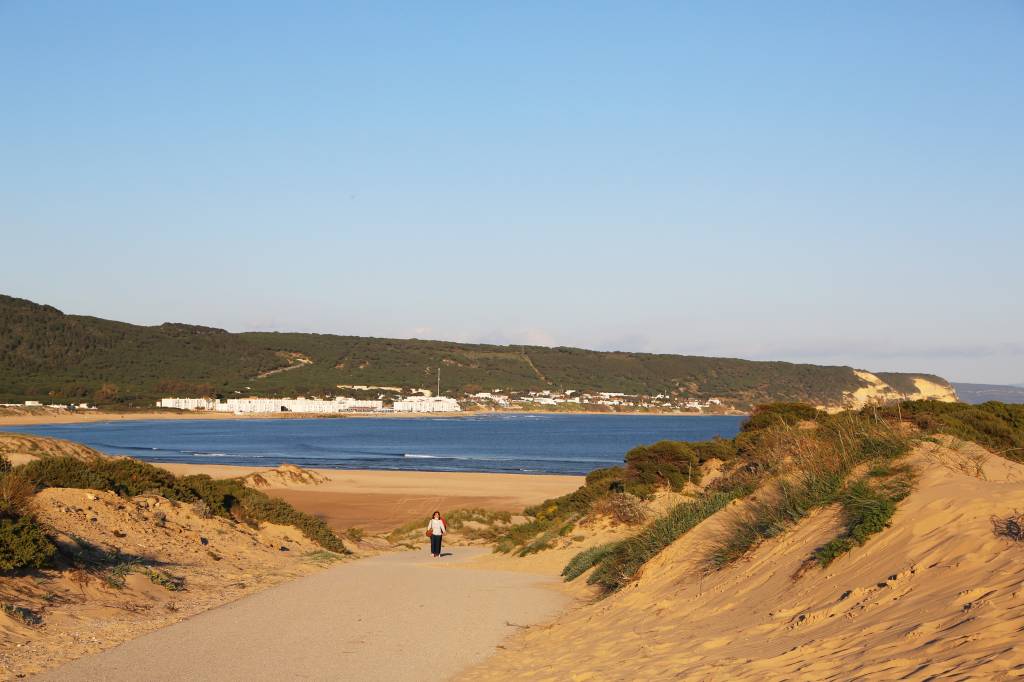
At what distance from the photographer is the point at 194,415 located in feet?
471

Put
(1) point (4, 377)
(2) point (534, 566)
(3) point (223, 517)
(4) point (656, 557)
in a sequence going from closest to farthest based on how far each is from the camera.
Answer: (4) point (656, 557) → (2) point (534, 566) → (3) point (223, 517) → (1) point (4, 377)

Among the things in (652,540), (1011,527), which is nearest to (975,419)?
(652,540)

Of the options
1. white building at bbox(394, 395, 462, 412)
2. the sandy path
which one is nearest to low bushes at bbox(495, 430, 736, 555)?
the sandy path

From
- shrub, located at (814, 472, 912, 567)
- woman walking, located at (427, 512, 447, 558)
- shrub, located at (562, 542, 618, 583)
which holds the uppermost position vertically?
shrub, located at (814, 472, 912, 567)

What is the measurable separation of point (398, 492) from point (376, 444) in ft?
153

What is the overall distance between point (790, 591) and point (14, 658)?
6980 millimetres

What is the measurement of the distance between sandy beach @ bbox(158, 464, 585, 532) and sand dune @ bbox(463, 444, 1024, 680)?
73.7 ft

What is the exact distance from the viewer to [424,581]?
15.8 meters

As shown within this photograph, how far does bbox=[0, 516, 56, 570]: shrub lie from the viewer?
11.6 meters

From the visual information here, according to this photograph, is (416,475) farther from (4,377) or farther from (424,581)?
(4,377)

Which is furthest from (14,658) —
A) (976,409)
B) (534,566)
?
(976,409)

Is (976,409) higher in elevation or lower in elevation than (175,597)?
higher

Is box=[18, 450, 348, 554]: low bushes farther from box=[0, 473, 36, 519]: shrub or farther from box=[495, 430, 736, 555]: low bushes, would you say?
box=[495, 430, 736, 555]: low bushes

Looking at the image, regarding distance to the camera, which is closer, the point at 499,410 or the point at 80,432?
the point at 80,432
